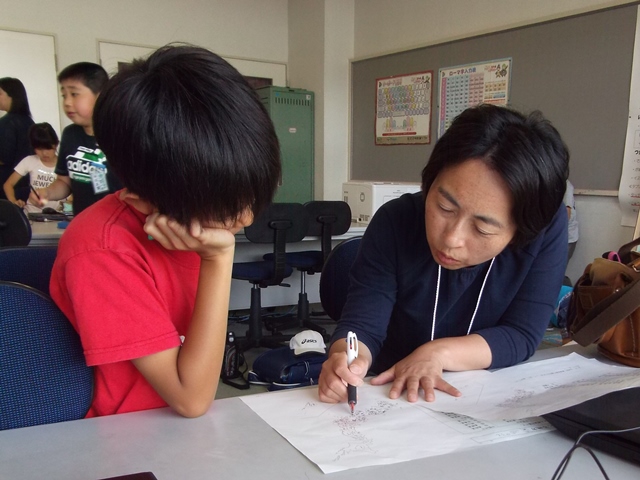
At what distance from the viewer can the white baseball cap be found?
2.34 meters

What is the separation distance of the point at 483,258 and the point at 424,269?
0.16 metres

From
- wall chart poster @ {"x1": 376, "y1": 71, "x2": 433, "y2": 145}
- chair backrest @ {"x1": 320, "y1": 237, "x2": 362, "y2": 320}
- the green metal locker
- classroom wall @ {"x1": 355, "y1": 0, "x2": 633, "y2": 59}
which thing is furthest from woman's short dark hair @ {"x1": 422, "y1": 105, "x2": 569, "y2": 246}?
the green metal locker

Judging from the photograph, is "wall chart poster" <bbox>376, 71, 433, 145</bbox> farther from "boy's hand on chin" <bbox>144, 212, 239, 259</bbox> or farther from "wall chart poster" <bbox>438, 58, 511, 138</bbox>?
"boy's hand on chin" <bbox>144, 212, 239, 259</bbox>

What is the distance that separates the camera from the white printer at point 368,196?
3.63 m

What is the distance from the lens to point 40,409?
83 cm

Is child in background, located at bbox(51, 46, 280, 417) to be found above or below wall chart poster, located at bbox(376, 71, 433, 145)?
below

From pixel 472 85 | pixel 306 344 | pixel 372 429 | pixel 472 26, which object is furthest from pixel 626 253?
pixel 472 26

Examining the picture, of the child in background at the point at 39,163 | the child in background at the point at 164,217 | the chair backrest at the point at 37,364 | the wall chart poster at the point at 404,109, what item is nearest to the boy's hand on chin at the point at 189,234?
the child in background at the point at 164,217

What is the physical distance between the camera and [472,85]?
415 cm

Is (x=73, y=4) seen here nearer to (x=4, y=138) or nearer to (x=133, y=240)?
(x=4, y=138)

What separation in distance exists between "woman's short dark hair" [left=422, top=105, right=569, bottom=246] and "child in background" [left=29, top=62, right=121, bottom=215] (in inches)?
67.7

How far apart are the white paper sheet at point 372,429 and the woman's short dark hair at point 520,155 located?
1.17ft

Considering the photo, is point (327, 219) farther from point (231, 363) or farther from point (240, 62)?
point (240, 62)

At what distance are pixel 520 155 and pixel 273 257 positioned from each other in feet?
8.44
